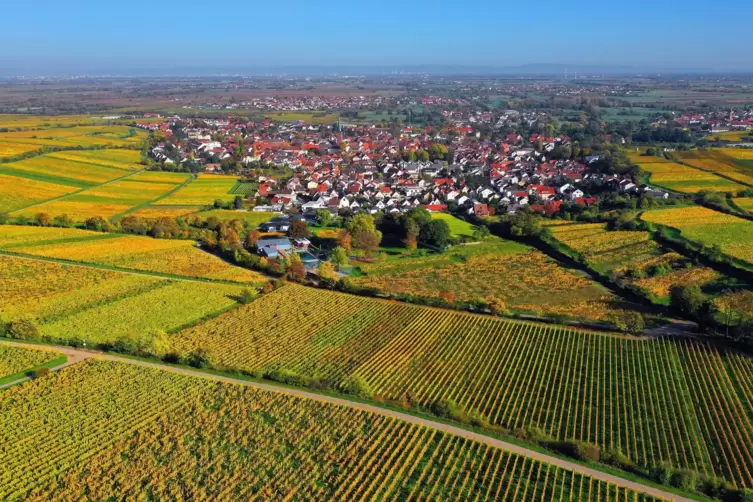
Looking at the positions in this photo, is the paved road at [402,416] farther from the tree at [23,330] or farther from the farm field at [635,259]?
the farm field at [635,259]

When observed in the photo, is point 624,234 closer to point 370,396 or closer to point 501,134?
point 370,396

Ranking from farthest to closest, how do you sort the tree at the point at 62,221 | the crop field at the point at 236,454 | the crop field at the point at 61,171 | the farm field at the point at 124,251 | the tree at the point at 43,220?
the crop field at the point at 61,171
the tree at the point at 62,221
the tree at the point at 43,220
the farm field at the point at 124,251
the crop field at the point at 236,454

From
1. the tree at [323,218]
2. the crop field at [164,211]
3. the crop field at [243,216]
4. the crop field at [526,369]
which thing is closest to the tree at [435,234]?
the tree at [323,218]

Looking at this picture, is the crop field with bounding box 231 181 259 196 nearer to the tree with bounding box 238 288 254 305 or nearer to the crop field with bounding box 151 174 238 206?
the crop field with bounding box 151 174 238 206

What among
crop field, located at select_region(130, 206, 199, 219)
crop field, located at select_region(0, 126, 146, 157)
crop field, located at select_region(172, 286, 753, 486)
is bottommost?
crop field, located at select_region(172, 286, 753, 486)

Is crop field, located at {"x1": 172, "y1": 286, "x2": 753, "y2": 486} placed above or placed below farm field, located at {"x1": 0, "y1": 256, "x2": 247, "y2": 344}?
below

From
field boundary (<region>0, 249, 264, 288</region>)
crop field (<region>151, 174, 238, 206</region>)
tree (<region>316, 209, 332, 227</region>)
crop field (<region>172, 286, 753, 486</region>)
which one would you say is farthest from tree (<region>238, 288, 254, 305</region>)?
crop field (<region>151, 174, 238, 206</region>)
